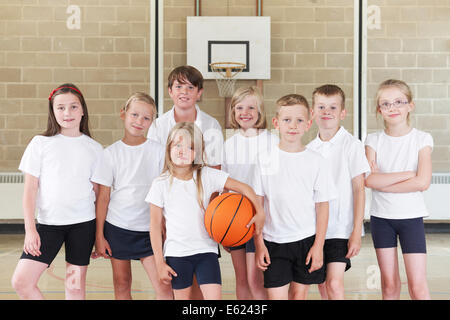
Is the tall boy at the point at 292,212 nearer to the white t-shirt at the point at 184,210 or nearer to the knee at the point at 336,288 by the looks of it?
the knee at the point at 336,288

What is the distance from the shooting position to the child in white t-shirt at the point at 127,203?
2109mm

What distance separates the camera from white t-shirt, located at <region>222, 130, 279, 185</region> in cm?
219

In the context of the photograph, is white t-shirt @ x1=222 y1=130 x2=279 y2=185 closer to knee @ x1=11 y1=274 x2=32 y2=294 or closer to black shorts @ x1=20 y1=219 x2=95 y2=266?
black shorts @ x1=20 y1=219 x2=95 y2=266

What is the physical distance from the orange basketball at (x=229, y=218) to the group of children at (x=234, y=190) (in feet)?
0.14

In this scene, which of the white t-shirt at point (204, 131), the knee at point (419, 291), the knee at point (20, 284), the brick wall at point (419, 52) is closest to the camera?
the knee at point (20, 284)

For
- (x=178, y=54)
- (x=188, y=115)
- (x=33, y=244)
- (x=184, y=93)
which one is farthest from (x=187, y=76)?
(x=178, y=54)

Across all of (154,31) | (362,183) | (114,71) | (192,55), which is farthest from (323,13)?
(362,183)

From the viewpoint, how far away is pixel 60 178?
2.06 metres

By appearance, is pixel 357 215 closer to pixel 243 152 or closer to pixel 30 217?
pixel 243 152

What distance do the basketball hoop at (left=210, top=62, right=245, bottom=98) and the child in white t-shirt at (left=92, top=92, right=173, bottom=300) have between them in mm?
2997

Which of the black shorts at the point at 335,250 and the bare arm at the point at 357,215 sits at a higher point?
the bare arm at the point at 357,215

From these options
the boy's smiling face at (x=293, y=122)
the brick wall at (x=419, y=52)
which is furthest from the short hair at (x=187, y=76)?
the brick wall at (x=419, y=52)

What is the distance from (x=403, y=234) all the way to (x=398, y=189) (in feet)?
0.69
